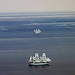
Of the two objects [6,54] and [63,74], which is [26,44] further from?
[63,74]

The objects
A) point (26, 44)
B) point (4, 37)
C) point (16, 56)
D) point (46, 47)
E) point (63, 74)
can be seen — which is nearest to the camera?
point (63, 74)

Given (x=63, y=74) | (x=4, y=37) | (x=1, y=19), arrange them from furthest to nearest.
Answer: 1. (x=1, y=19)
2. (x=4, y=37)
3. (x=63, y=74)

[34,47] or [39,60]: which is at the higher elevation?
[34,47]

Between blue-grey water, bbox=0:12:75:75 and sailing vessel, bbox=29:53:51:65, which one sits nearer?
blue-grey water, bbox=0:12:75:75

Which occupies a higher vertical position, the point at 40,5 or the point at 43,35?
the point at 40,5

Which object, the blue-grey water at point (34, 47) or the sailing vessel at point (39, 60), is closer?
the blue-grey water at point (34, 47)

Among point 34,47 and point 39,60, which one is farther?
point 34,47

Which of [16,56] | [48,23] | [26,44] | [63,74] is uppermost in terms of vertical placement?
[48,23]

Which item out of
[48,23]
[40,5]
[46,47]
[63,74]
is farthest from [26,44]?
[48,23]
